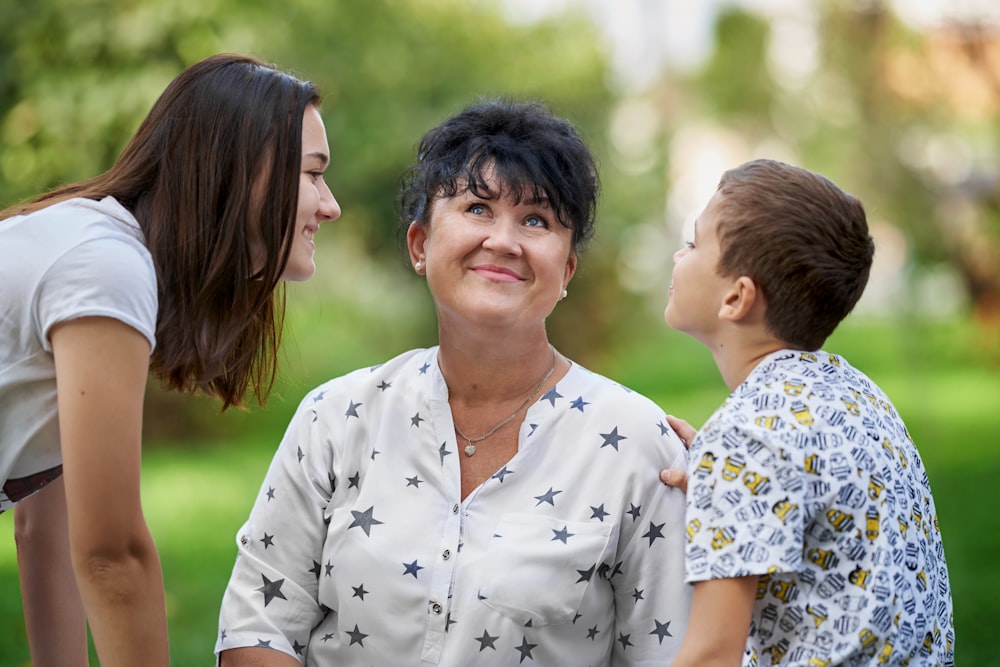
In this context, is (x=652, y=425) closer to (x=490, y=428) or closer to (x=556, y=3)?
(x=490, y=428)

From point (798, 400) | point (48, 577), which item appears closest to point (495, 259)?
point (798, 400)

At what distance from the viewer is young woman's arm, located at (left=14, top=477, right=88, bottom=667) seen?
2445 mm

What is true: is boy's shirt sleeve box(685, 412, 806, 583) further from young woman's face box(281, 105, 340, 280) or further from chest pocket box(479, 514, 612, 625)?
young woman's face box(281, 105, 340, 280)

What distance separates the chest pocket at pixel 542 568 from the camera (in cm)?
224

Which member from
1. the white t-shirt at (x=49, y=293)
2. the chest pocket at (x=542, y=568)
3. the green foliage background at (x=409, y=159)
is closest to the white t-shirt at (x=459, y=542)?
the chest pocket at (x=542, y=568)

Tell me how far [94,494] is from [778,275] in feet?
4.00

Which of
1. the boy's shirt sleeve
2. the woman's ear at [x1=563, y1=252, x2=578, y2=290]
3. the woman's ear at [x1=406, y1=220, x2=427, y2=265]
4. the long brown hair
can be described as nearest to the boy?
the boy's shirt sleeve

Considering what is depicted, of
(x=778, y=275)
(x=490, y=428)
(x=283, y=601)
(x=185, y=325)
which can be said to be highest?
(x=778, y=275)

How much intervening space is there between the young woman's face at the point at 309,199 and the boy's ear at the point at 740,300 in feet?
2.72

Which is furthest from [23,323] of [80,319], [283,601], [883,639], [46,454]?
[883,639]

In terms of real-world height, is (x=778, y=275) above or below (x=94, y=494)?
above

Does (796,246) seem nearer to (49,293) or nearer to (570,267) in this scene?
(570,267)

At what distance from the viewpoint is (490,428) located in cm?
248

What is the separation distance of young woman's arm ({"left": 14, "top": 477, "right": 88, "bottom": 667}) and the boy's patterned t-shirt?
139 cm
